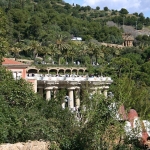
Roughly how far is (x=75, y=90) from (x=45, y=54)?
38452mm

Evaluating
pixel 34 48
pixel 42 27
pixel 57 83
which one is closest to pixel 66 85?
pixel 57 83

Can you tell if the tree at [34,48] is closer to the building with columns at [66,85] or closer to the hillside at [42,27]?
the hillside at [42,27]

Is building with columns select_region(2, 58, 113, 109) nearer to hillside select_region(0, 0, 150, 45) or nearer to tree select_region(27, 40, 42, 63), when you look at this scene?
tree select_region(27, 40, 42, 63)

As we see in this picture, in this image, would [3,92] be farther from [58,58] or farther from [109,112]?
[58,58]

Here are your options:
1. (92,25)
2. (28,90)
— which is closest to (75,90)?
(28,90)

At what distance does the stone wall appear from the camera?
15480 millimetres

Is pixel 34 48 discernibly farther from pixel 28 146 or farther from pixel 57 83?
pixel 28 146

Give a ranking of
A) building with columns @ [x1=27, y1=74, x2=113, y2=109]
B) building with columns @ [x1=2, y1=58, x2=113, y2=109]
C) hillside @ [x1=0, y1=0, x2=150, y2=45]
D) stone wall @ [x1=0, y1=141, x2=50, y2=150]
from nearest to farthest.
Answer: stone wall @ [x1=0, y1=141, x2=50, y2=150], building with columns @ [x1=2, y1=58, x2=113, y2=109], building with columns @ [x1=27, y1=74, x2=113, y2=109], hillside @ [x1=0, y1=0, x2=150, y2=45]

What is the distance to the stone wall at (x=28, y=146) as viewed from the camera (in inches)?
609

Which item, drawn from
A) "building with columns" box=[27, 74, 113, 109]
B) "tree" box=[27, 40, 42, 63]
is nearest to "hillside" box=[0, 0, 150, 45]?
"tree" box=[27, 40, 42, 63]

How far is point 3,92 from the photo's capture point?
2300cm

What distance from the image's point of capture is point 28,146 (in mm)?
15836

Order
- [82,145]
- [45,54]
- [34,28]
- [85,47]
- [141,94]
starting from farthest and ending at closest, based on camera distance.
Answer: [34,28] → [85,47] → [45,54] → [141,94] → [82,145]

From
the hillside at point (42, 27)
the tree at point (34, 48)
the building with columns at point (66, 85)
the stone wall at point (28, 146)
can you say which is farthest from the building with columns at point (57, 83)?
the hillside at point (42, 27)
